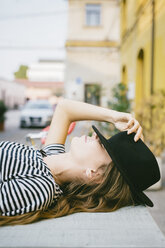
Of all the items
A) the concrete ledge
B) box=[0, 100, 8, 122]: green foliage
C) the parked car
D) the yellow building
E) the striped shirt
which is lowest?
the parked car

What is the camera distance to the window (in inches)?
775

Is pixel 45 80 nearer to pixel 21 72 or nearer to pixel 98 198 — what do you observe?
pixel 21 72

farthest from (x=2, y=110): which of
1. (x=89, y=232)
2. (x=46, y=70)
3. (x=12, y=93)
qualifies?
(x=46, y=70)

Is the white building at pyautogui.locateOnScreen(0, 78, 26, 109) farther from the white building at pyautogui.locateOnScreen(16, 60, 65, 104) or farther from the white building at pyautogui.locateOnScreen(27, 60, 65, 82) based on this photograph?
the white building at pyautogui.locateOnScreen(27, 60, 65, 82)

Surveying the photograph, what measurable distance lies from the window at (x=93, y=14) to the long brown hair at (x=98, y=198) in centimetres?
1917

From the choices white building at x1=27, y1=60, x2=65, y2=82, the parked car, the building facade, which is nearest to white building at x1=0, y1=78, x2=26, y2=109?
white building at x1=27, y1=60, x2=65, y2=82

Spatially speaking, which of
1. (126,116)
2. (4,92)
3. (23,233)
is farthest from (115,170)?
(4,92)

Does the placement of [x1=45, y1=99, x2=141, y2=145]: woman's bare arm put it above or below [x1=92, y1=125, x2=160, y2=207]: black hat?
above

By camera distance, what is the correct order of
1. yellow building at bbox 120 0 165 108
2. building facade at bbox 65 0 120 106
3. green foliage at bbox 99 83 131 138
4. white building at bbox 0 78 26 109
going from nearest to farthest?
1. green foliage at bbox 99 83 131 138
2. yellow building at bbox 120 0 165 108
3. building facade at bbox 65 0 120 106
4. white building at bbox 0 78 26 109

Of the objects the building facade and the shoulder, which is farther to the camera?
the building facade

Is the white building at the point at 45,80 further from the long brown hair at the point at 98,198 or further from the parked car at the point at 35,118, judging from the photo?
the long brown hair at the point at 98,198

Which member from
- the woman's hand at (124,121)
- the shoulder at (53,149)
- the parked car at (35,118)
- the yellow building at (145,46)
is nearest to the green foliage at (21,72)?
the parked car at (35,118)

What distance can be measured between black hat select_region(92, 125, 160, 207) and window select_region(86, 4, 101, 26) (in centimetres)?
1920

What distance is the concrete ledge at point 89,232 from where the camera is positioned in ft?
4.30
